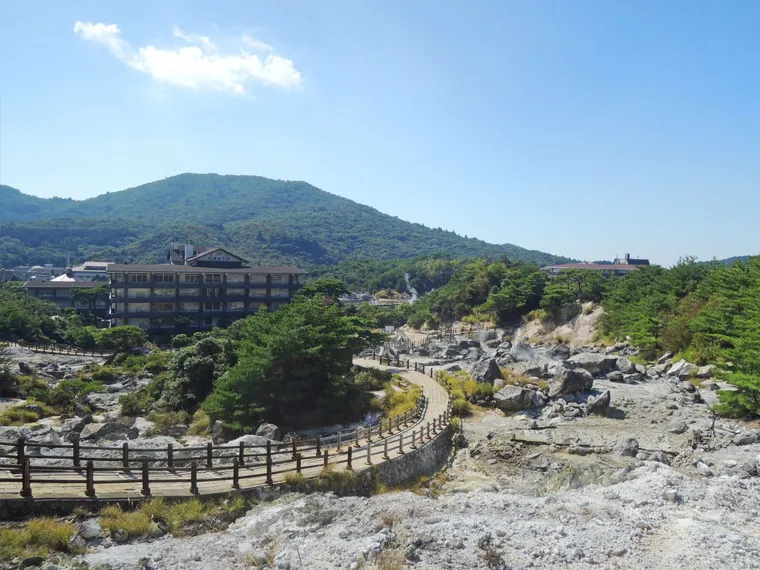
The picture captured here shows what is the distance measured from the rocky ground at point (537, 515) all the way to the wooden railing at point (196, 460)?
5.37 feet

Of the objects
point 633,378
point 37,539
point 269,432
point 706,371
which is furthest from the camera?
point 633,378

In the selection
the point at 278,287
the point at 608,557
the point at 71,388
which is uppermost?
the point at 278,287

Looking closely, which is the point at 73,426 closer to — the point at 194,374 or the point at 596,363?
the point at 194,374

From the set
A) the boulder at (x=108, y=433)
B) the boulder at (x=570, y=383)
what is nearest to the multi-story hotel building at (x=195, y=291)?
the boulder at (x=108, y=433)

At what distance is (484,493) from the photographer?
1870cm

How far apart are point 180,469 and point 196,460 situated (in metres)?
1.55

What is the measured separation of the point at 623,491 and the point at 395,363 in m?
29.9

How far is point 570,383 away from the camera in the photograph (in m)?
34.9

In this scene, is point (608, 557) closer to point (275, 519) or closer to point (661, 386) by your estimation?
point (275, 519)

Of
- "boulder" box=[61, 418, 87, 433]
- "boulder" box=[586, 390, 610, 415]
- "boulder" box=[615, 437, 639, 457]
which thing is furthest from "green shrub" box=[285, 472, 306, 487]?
"boulder" box=[586, 390, 610, 415]

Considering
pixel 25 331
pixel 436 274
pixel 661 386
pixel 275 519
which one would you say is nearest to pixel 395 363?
pixel 661 386

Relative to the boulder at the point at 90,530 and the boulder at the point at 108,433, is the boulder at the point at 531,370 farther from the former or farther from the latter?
the boulder at the point at 90,530

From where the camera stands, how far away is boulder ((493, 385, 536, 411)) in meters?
32.9

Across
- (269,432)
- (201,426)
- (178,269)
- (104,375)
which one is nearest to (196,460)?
(269,432)
